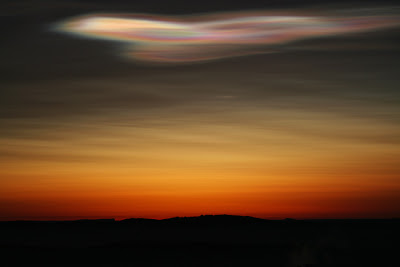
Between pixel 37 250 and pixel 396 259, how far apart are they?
2691cm

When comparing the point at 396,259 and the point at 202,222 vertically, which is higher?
the point at 202,222

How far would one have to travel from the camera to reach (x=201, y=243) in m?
52.8

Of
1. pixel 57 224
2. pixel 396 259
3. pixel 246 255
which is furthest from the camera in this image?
pixel 57 224

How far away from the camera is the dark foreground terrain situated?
2936 cm

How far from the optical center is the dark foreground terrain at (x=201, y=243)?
29359 mm

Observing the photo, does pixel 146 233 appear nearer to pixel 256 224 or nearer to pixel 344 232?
pixel 256 224

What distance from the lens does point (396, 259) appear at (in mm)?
27656

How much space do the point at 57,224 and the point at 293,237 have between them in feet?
115

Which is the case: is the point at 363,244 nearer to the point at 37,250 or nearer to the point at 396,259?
the point at 396,259

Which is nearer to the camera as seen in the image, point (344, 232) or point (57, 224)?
point (344, 232)

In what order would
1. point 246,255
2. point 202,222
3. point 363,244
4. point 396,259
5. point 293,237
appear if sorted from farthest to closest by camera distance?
point 202,222
point 293,237
point 246,255
point 363,244
point 396,259

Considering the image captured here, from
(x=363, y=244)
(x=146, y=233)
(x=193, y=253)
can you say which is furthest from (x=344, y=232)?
(x=146, y=233)

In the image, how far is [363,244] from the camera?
29.9m

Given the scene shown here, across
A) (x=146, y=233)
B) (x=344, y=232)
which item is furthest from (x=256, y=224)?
(x=344, y=232)
